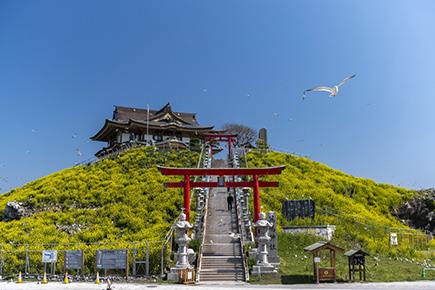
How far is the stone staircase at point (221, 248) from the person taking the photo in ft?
54.5

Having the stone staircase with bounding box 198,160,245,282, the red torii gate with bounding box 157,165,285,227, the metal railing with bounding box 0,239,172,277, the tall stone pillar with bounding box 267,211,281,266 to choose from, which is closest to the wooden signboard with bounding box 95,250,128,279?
the metal railing with bounding box 0,239,172,277

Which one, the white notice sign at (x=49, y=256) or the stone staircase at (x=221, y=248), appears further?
the white notice sign at (x=49, y=256)

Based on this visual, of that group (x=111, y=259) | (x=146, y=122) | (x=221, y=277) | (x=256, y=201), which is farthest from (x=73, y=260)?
(x=146, y=122)

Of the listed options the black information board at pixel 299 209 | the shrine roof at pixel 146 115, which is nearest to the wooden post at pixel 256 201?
the black information board at pixel 299 209

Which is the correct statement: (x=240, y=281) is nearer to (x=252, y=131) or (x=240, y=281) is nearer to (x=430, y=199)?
(x=430, y=199)

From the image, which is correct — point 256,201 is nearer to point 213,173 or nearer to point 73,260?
point 213,173

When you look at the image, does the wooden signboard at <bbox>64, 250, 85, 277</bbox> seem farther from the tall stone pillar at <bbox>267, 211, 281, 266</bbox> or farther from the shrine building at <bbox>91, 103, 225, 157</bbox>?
the shrine building at <bbox>91, 103, 225, 157</bbox>

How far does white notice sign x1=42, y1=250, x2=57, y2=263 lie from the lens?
17891mm

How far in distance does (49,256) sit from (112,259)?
3.50 metres

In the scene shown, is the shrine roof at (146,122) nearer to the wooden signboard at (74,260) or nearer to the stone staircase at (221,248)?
the stone staircase at (221,248)

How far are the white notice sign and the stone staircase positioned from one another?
750 cm

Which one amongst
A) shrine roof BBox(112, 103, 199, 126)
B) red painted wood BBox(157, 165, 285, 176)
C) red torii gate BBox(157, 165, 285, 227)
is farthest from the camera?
shrine roof BBox(112, 103, 199, 126)

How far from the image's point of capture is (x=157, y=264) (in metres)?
17.4

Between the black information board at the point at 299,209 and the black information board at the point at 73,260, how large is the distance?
13912mm
